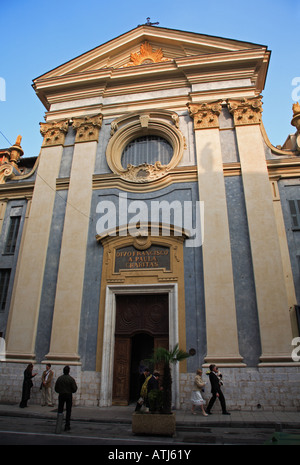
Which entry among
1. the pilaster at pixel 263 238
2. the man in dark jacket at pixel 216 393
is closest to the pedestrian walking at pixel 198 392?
the man in dark jacket at pixel 216 393

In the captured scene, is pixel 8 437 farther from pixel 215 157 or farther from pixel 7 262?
pixel 215 157

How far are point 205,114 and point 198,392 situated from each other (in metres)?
11.1

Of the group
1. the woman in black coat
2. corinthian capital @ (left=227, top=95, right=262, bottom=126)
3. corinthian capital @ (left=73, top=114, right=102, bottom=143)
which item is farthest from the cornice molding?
the woman in black coat

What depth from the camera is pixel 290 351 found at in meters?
10.1

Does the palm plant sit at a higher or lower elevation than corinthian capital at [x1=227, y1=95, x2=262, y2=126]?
lower

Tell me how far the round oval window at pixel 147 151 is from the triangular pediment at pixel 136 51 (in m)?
4.56

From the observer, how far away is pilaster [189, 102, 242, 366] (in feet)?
34.9

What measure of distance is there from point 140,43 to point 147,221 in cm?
1072

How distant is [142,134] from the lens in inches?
603

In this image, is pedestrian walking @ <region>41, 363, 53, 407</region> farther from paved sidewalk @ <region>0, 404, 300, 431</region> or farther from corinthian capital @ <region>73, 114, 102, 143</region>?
corinthian capital @ <region>73, 114, 102, 143</region>

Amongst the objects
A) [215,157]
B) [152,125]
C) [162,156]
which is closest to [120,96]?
[152,125]

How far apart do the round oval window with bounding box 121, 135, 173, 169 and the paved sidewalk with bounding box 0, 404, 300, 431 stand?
387 inches

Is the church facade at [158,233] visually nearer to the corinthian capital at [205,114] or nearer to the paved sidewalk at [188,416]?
the corinthian capital at [205,114]
